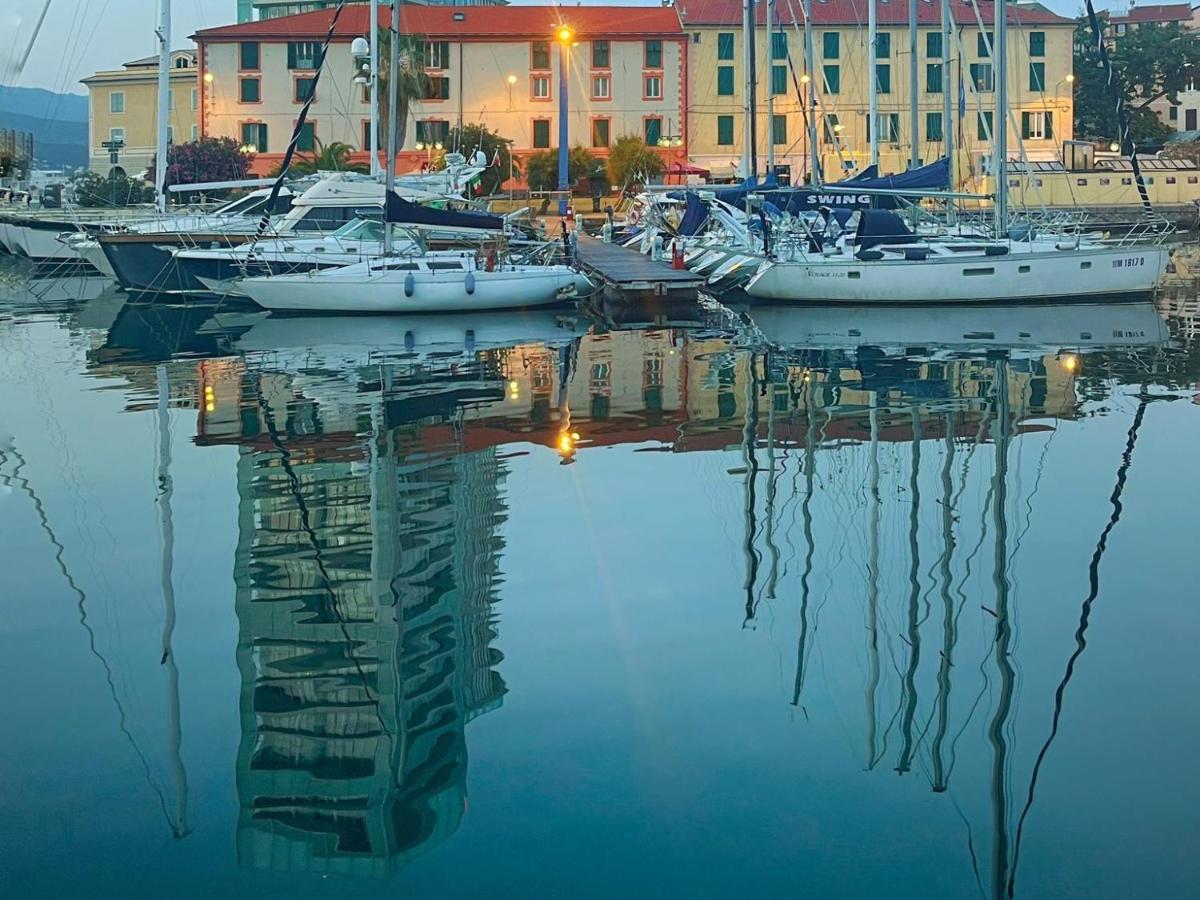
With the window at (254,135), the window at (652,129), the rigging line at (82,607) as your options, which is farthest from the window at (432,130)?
the rigging line at (82,607)

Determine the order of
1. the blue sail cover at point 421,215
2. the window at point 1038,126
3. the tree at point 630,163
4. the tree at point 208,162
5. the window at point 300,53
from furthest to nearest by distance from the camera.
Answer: the window at point 1038,126 < the window at point 300,53 < the tree at point 630,163 < the tree at point 208,162 < the blue sail cover at point 421,215

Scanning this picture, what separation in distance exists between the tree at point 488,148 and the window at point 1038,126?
23662 mm

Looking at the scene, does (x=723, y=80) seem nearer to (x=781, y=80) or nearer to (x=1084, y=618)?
(x=781, y=80)

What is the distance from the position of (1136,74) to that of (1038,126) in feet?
62.9

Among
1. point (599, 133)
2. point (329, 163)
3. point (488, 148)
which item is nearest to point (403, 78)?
point (488, 148)

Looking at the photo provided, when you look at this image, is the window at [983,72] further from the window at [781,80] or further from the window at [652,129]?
the window at [652,129]

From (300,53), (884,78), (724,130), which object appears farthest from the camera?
(724,130)

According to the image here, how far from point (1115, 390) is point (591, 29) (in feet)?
189

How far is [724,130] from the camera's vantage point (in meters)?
76.4

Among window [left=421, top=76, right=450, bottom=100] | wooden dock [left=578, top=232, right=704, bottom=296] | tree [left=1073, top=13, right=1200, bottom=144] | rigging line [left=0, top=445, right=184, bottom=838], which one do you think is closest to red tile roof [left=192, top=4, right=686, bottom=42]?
window [left=421, top=76, right=450, bottom=100]

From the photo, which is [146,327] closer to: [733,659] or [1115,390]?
[1115,390]

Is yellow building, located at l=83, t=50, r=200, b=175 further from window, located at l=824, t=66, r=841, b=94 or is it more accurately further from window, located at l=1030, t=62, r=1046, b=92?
window, located at l=1030, t=62, r=1046, b=92

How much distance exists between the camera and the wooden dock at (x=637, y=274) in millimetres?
34634

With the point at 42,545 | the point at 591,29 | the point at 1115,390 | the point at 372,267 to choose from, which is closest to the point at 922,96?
the point at 591,29
